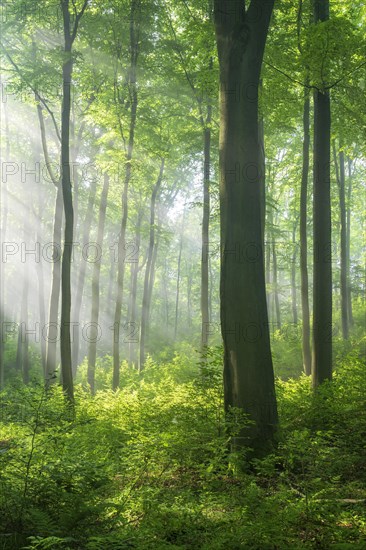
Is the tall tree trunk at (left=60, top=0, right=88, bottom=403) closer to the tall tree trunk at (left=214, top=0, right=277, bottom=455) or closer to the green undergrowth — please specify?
the green undergrowth

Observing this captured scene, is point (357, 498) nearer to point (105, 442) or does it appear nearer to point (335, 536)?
point (335, 536)

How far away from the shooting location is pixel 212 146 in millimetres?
16188

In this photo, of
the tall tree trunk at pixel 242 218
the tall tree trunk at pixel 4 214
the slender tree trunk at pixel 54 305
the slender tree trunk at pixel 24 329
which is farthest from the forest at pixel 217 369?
Result: the slender tree trunk at pixel 24 329

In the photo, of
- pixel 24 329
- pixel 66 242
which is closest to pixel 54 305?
pixel 66 242

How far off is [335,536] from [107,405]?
7.82 meters

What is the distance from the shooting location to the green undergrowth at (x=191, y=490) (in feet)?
11.4

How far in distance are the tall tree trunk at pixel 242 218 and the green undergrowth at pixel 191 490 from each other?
2.12 ft

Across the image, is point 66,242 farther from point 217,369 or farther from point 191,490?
point 191,490

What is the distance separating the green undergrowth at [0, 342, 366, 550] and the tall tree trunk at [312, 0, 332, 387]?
2082 millimetres

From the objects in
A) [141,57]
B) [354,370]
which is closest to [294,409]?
[354,370]

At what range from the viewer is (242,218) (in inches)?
247

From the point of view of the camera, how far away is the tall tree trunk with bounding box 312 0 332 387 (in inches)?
369

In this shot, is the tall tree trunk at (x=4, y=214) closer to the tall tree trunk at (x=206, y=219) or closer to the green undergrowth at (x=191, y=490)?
the tall tree trunk at (x=206, y=219)

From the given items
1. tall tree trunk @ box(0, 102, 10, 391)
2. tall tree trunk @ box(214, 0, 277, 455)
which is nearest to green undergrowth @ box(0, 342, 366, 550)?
tall tree trunk @ box(214, 0, 277, 455)
